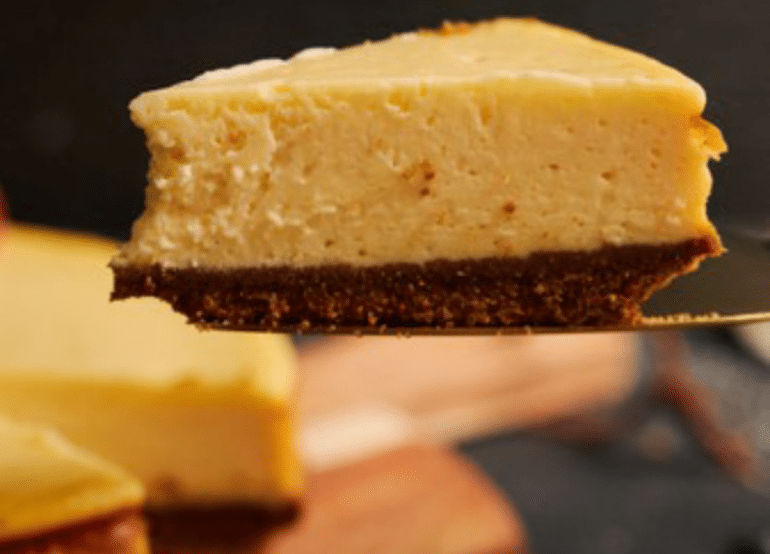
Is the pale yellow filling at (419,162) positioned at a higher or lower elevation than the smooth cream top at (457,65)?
lower

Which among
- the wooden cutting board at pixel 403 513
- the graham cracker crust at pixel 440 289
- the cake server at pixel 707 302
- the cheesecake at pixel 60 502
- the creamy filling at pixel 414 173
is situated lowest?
the wooden cutting board at pixel 403 513

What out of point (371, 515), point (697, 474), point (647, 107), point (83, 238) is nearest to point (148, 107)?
point (647, 107)

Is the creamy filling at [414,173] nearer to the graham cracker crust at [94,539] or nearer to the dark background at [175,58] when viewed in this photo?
the dark background at [175,58]

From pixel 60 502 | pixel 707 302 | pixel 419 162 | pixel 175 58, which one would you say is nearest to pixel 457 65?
pixel 419 162

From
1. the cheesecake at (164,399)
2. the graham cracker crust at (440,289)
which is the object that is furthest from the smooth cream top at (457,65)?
the cheesecake at (164,399)

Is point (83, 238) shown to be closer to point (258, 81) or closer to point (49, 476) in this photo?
point (49, 476)

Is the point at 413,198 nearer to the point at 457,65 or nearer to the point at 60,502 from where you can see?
the point at 457,65
